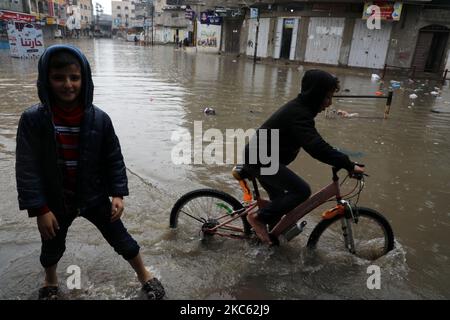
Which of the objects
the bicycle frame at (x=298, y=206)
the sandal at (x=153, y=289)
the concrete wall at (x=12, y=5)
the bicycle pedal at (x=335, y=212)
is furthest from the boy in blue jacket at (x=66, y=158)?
the concrete wall at (x=12, y=5)

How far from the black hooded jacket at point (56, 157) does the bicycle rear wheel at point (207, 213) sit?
4.35ft

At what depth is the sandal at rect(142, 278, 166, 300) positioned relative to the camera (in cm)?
297

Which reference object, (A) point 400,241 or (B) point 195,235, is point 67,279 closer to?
(B) point 195,235

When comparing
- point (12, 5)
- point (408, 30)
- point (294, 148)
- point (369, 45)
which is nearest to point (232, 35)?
point (369, 45)

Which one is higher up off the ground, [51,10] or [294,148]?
[51,10]

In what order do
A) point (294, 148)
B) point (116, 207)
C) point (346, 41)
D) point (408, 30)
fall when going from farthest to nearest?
point (346, 41) < point (408, 30) < point (294, 148) < point (116, 207)

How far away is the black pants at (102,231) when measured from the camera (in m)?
2.66

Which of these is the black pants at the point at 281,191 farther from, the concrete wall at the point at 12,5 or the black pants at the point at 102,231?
the concrete wall at the point at 12,5

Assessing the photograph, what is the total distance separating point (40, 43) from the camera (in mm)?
22688

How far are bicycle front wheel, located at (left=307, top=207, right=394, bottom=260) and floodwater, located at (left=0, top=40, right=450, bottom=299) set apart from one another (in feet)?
0.45

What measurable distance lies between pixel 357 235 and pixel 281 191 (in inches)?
44.8

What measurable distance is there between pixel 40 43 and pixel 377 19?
22.6 meters

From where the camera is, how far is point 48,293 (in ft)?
9.59

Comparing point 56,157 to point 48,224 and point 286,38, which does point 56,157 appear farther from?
point 286,38
